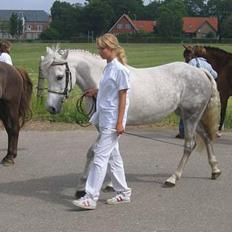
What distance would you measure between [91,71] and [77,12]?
111546mm

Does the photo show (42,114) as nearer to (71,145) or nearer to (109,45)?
(71,145)

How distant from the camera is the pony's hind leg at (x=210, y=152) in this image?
7457 mm

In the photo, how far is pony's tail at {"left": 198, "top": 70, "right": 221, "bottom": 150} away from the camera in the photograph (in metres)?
7.43

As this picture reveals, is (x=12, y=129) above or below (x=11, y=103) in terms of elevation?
below

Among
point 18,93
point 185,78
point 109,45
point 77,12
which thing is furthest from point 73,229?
point 77,12

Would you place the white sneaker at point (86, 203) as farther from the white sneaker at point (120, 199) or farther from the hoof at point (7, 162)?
the hoof at point (7, 162)

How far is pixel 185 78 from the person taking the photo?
7.16m

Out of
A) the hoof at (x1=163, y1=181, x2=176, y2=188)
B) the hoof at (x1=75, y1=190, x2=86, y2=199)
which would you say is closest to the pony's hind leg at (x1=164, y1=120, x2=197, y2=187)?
the hoof at (x1=163, y1=181, x2=176, y2=188)

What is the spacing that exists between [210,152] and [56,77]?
2.41 m

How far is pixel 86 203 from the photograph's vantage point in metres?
5.87

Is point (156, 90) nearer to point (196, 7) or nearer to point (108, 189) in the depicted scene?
point (108, 189)

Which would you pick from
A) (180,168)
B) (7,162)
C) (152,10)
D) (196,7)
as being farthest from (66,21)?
(180,168)

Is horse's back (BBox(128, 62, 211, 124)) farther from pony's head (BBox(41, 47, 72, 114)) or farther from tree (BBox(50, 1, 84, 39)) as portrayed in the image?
tree (BBox(50, 1, 84, 39))

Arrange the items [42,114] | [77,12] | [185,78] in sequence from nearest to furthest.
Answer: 1. [185,78]
2. [42,114]
3. [77,12]
